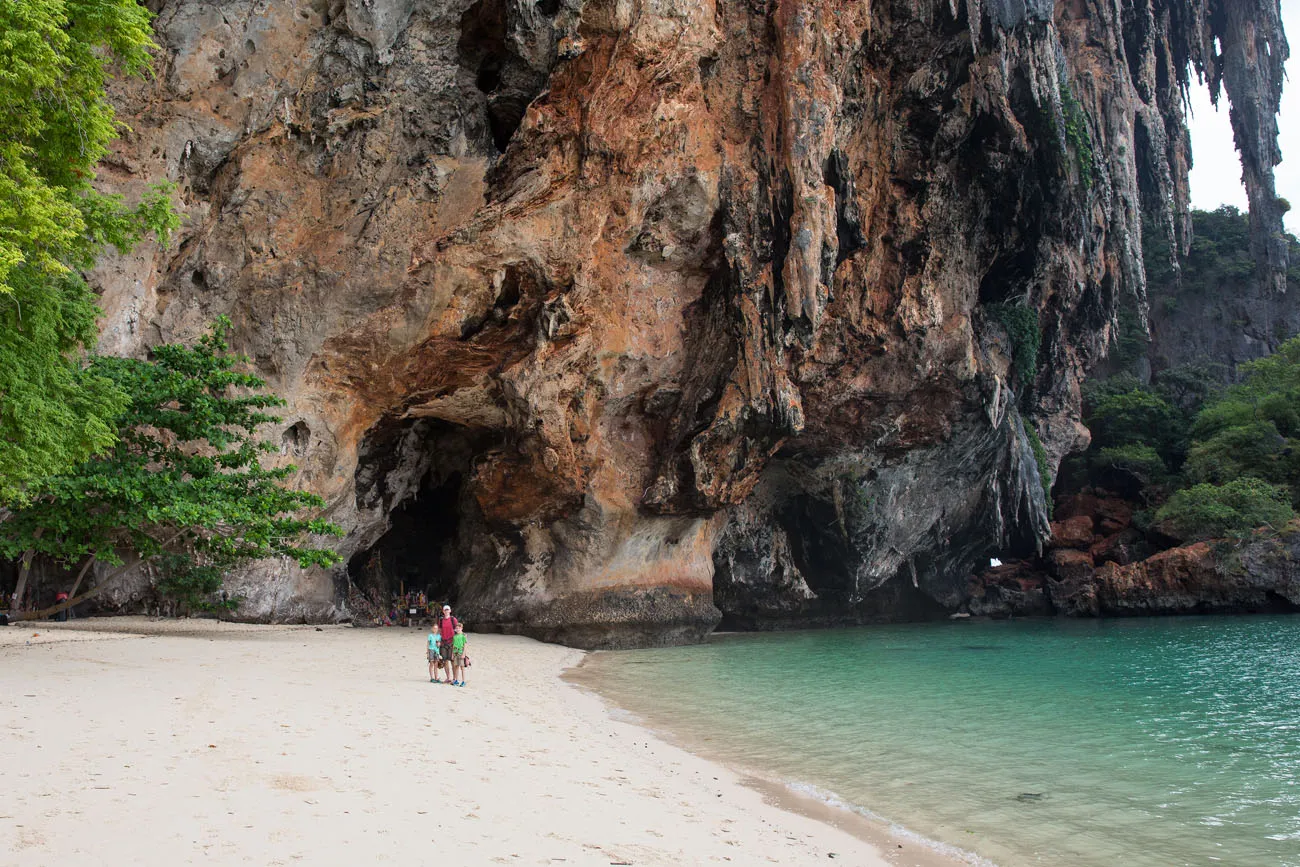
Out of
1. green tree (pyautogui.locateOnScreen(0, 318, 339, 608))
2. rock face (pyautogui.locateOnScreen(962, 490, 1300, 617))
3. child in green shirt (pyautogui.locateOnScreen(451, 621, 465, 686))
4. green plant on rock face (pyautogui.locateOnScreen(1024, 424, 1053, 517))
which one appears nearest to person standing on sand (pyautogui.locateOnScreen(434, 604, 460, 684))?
child in green shirt (pyautogui.locateOnScreen(451, 621, 465, 686))

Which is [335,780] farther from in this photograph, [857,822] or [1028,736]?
[1028,736]

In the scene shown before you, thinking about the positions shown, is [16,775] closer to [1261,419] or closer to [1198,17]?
[1261,419]

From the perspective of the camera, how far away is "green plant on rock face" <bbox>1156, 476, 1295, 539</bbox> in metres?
24.2

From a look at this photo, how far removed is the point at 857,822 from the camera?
5215 millimetres

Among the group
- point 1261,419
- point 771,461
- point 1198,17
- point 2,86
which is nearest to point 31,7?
point 2,86

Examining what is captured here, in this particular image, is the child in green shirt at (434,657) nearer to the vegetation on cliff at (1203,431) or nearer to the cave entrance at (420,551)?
the cave entrance at (420,551)

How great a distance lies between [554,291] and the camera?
17078 mm

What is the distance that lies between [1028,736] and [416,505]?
17.3 metres

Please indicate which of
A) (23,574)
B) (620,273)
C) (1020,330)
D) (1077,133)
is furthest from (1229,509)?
(23,574)

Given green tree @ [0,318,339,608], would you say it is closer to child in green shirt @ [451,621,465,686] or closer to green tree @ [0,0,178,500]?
green tree @ [0,0,178,500]

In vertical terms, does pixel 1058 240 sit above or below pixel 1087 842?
above

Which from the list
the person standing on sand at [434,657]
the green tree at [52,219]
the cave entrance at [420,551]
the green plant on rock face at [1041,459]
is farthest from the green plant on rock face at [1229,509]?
the green tree at [52,219]

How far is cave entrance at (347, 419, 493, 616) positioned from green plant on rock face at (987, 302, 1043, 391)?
634 inches

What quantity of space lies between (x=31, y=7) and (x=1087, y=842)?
11.0 m
